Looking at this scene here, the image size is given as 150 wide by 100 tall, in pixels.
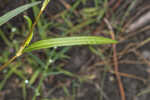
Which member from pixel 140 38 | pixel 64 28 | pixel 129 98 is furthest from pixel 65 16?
pixel 129 98

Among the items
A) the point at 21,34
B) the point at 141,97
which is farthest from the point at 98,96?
the point at 21,34

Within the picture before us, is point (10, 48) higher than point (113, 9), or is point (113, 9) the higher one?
point (113, 9)

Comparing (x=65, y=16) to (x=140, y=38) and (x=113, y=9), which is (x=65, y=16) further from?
(x=140, y=38)

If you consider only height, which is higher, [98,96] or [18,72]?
[18,72]

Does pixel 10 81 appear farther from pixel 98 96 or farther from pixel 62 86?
pixel 98 96

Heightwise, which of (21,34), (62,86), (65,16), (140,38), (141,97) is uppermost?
(65,16)

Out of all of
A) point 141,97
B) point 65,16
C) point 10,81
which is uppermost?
point 65,16

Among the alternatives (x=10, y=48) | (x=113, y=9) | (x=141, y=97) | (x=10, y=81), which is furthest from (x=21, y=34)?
(x=141, y=97)

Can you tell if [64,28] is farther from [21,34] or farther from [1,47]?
[1,47]
